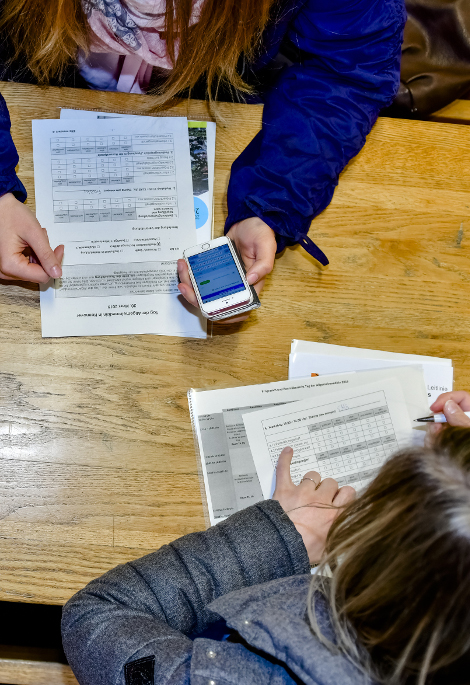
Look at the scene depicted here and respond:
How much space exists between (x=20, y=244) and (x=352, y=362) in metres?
0.49

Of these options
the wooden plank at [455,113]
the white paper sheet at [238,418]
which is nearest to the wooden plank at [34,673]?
the white paper sheet at [238,418]

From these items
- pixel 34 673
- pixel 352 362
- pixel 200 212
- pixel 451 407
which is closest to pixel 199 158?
pixel 200 212

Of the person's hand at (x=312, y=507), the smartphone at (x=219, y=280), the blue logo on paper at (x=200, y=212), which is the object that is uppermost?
the blue logo on paper at (x=200, y=212)

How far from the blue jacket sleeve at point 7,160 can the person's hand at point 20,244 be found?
1 cm

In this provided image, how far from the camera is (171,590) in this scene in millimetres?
638

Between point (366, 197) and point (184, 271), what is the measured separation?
0.31 metres

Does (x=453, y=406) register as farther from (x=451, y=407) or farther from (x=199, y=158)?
(x=199, y=158)

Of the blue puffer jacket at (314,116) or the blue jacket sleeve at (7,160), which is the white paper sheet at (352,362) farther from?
the blue jacket sleeve at (7,160)

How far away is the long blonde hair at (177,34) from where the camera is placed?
0.69 metres

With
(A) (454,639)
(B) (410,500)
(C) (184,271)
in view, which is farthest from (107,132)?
(A) (454,639)

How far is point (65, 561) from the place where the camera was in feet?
2.28

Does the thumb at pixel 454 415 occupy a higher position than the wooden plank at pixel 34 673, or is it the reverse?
the thumb at pixel 454 415

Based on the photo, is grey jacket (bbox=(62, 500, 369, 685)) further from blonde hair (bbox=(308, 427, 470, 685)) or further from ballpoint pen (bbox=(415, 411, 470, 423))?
ballpoint pen (bbox=(415, 411, 470, 423))

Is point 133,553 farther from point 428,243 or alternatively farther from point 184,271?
point 428,243
